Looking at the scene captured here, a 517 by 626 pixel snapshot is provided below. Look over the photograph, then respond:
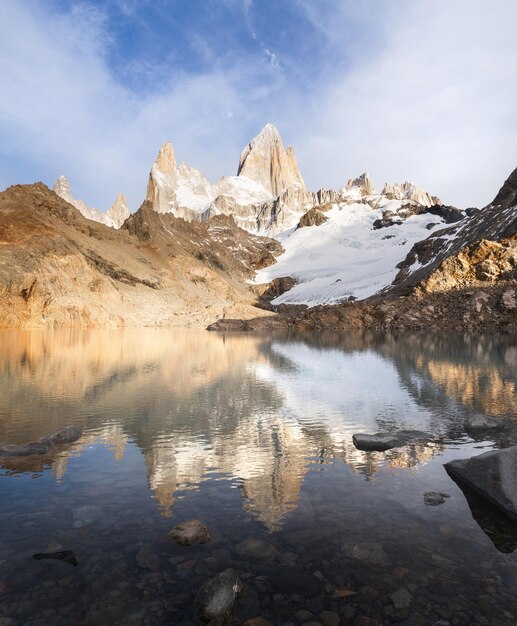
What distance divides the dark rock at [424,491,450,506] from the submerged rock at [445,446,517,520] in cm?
75

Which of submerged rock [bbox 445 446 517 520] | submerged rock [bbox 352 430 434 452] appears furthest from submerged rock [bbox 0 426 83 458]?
submerged rock [bbox 445 446 517 520]

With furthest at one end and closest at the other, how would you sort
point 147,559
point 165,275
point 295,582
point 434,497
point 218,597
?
point 165,275
point 434,497
point 147,559
point 295,582
point 218,597

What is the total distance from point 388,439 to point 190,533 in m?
7.00

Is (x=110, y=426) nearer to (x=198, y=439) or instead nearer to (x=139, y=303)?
→ (x=198, y=439)

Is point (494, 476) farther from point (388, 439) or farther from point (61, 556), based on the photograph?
point (61, 556)

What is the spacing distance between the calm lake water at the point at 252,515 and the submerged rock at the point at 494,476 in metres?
0.42

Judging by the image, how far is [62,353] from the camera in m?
35.4

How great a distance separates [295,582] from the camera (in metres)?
5.95

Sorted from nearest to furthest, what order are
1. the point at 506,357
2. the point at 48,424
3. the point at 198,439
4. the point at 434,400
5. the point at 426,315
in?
the point at 198,439, the point at 48,424, the point at 434,400, the point at 506,357, the point at 426,315

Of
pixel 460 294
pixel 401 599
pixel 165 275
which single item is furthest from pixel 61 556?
pixel 165 275

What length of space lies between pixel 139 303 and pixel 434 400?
3464 inches

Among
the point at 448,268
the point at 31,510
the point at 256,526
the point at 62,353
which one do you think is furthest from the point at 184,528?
the point at 448,268

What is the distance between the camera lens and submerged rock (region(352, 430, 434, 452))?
39.0 feet

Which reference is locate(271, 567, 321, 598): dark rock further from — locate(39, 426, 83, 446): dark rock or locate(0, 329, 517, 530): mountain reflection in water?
locate(39, 426, 83, 446): dark rock
